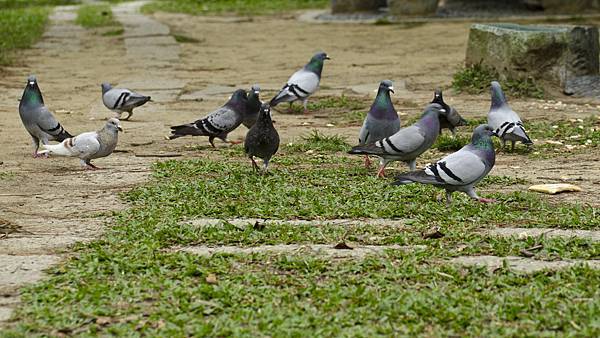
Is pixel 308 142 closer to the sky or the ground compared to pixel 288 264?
closer to the ground

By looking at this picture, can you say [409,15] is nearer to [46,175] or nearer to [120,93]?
[120,93]

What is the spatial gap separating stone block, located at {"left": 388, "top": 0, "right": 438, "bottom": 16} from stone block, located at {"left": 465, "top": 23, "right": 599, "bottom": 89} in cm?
986

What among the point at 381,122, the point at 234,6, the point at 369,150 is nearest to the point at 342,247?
the point at 369,150

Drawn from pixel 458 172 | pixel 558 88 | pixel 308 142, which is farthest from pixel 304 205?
pixel 558 88

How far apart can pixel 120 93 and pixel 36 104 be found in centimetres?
180

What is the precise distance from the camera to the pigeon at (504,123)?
7688 mm

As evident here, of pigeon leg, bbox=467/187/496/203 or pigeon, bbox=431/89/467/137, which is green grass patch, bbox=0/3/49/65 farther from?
pigeon leg, bbox=467/187/496/203

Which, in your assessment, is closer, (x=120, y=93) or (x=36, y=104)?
(x=36, y=104)

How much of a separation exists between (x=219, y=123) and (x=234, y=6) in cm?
1908

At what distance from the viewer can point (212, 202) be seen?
602 cm

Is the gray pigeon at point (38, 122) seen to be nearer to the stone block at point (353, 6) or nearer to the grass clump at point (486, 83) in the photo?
the grass clump at point (486, 83)

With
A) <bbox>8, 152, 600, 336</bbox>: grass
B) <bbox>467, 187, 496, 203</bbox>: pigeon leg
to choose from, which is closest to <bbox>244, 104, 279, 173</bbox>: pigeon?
<bbox>8, 152, 600, 336</bbox>: grass

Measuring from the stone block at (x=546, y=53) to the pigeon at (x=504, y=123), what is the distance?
9.19ft

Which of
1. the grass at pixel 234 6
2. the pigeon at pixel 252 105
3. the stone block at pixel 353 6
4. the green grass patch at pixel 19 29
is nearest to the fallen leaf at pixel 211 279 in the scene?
the pigeon at pixel 252 105
